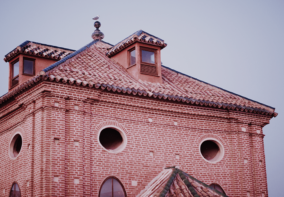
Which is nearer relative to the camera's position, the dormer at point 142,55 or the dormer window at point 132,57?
the dormer at point 142,55

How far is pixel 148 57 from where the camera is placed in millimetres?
19141

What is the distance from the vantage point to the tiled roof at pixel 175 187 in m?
14.8

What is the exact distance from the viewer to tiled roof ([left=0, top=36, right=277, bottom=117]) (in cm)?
1638

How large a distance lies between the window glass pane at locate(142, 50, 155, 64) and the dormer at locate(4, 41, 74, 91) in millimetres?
3853

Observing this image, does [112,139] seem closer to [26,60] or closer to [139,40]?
[139,40]

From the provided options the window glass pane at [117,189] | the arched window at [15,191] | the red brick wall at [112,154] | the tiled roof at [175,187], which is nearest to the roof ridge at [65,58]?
the red brick wall at [112,154]

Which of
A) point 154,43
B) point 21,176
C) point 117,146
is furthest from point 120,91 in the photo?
point 21,176

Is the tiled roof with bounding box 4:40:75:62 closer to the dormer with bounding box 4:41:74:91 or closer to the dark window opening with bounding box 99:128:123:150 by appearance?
the dormer with bounding box 4:41:74:91

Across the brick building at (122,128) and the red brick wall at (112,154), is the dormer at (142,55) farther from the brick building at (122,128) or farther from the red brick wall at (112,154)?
the red brick wall at (112,154)

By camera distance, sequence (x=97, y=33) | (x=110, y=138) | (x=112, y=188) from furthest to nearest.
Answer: (x=97, y=33) < (x=110, y=138) < (x=112, y=188)

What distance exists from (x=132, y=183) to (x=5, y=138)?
5527 mm

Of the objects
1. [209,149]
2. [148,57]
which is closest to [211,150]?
[209,149]

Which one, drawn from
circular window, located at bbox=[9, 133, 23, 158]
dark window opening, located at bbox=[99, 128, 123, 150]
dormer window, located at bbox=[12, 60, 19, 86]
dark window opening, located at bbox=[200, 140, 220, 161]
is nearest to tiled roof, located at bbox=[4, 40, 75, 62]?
dormer window, located at bbox=[12, 60, 19, 86]

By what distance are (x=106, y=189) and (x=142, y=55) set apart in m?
6.00
